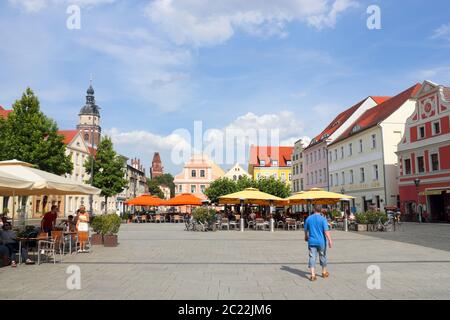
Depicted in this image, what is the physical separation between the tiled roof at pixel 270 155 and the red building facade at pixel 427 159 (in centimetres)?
4079

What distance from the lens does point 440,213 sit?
35062 mm

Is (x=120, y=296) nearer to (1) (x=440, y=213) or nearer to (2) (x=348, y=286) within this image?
(2) (x=348, y=286)

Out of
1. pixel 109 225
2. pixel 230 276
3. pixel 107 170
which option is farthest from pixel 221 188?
pixel 230 276

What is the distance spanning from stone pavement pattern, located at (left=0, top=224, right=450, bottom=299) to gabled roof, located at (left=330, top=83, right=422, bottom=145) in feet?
98.9

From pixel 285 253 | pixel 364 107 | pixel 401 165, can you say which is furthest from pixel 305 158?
pixel 285 253

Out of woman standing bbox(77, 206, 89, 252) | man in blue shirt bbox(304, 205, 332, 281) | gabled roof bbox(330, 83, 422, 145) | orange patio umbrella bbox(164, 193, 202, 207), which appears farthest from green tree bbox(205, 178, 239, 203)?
man in blue shirt bbox(304, 205, 332, 281)

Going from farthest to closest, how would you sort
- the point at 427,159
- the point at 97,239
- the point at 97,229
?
the point at 427,159 < the point at 97,239 < the point at 97,229

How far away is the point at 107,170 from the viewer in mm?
45531

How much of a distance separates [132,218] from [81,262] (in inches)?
1185

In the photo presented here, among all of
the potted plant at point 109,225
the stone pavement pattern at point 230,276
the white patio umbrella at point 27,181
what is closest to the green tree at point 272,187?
the potted plant at point 109,225

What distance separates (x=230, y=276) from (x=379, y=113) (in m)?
40.7

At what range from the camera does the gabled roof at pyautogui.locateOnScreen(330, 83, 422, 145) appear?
41.7 metres

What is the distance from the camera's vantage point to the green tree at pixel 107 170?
45.4 meters

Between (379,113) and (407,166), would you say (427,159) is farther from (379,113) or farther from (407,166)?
(379,113)
